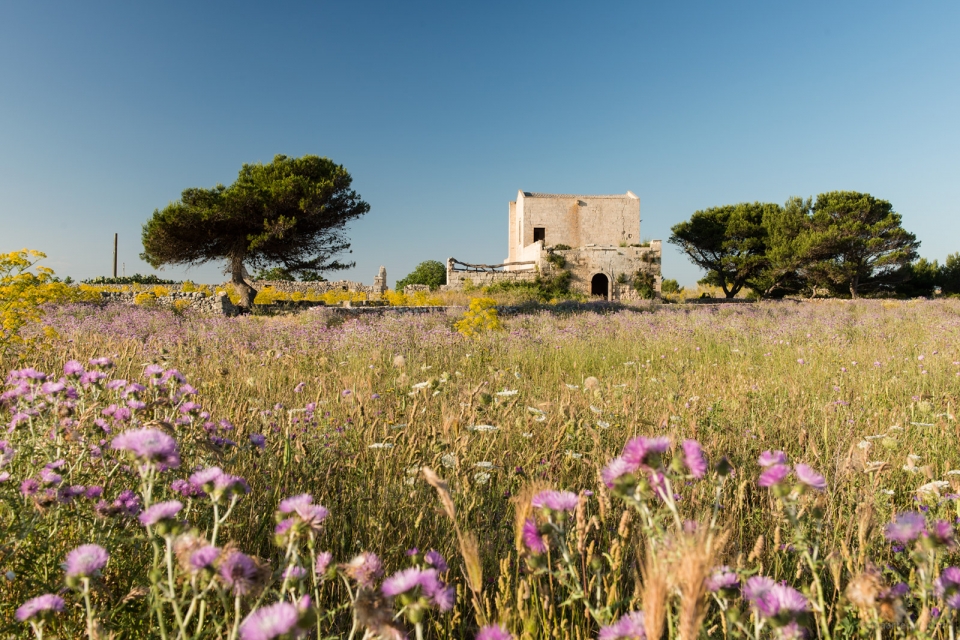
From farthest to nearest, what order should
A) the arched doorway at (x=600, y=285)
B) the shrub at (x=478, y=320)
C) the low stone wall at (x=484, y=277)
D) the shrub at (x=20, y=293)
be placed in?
1. the arched doorway at (x=600, y=285)
2. the low stone wall at (x=484, y=277)
3. the shrub at (x=478, y=320)
4. the shrub at (x=20, y=293)

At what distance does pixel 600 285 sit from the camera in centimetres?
2528

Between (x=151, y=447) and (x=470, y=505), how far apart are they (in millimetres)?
1005

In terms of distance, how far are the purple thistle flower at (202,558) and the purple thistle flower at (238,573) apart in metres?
0.02

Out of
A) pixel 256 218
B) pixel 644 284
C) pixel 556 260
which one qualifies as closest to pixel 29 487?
pixel 256 218

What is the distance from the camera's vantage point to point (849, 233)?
90.7 ft

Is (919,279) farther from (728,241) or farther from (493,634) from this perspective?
(493,634)

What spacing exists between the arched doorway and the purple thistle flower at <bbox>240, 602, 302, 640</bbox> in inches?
978

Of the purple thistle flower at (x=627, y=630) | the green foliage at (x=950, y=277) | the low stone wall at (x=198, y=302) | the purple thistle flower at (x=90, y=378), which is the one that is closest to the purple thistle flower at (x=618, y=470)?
the purple thistle flower at (x=627, y=630)

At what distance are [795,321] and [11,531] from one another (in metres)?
11.0

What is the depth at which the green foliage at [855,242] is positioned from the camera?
2766cm

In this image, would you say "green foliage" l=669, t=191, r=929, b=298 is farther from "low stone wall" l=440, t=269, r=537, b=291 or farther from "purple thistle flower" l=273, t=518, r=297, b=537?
"purple thistle flower" l=273, t=518, r=297, b=537

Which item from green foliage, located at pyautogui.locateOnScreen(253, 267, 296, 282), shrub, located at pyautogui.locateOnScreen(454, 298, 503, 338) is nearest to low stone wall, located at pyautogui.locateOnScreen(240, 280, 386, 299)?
green foliage, located at pyautogui.locateOnScreen(253, 267, 296, 282)

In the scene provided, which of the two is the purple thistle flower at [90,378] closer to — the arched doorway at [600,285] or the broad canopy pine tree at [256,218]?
the broad canopy pine tree at [256,218]

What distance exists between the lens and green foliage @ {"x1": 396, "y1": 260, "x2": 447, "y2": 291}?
3403cm
